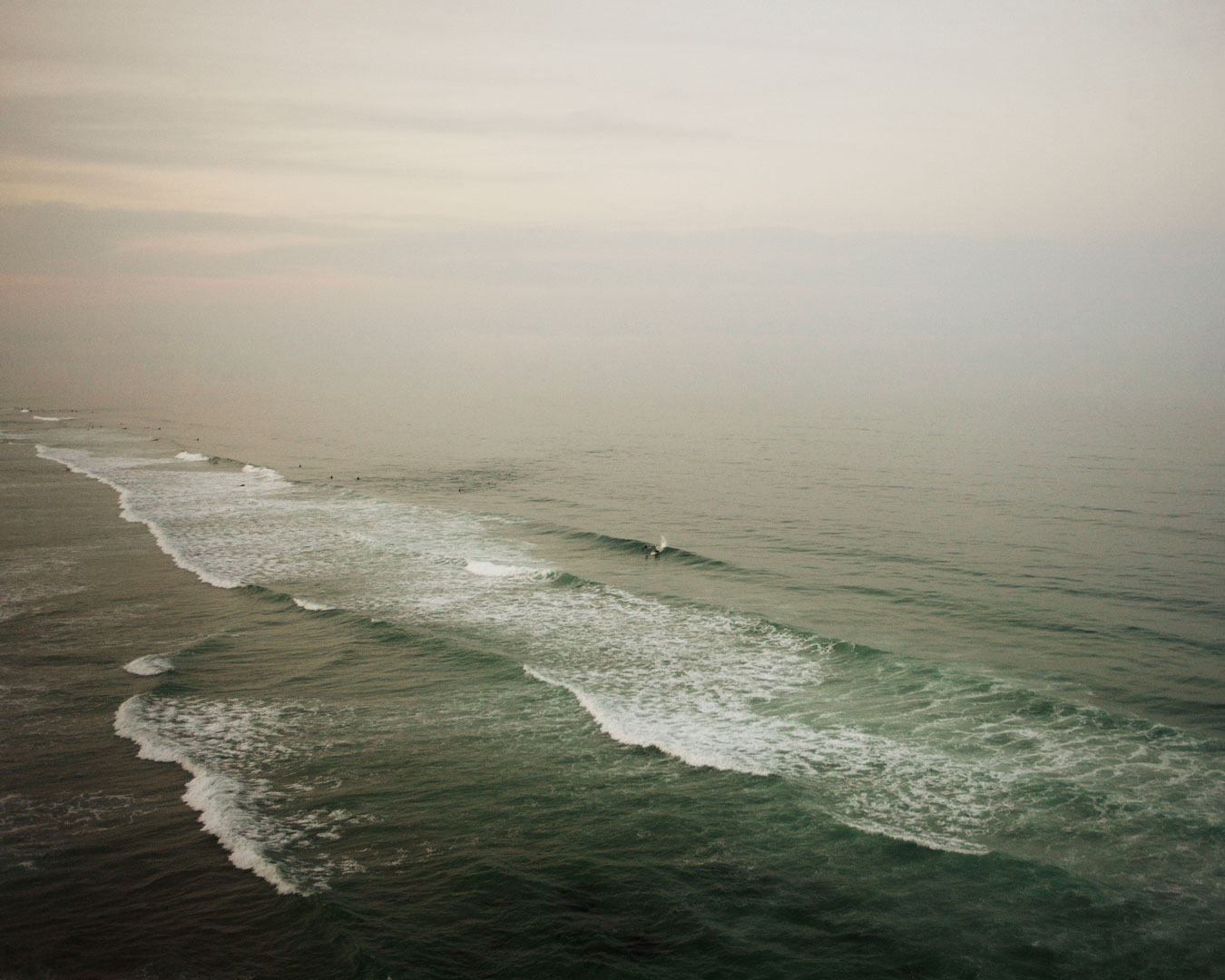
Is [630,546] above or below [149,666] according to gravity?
above

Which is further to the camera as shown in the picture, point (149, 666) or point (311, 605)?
point (311, 605)

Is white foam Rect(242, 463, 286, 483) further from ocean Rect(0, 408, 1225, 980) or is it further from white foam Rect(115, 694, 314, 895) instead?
white foam Rect(115, 694, 314, 895)

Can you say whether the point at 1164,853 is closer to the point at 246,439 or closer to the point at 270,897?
the point at 270,897

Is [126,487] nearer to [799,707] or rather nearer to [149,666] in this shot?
[149,666]

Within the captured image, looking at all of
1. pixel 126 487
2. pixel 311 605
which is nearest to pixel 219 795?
pixel 311 605

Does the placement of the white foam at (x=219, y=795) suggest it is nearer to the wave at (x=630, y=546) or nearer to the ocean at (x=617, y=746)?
the ocean at (x=617, y=746)

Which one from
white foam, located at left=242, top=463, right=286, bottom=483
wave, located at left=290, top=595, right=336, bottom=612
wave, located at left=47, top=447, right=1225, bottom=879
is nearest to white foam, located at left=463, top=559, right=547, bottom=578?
wave, located at left=47, top=447, right=1225, bottom=879

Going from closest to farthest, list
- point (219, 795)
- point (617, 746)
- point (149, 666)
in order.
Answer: point (219, 795)
point (617, 746)
point (149, 666)
